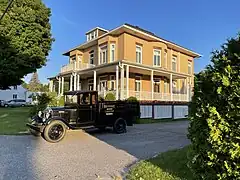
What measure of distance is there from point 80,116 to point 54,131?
1.58 metres

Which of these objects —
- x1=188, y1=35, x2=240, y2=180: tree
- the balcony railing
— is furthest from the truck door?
the balcony railing

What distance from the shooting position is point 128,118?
12742 mm

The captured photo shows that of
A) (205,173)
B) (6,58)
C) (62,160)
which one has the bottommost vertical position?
(62,160)

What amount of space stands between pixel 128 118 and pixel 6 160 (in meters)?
7.19

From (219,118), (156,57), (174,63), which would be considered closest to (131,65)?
(156,57)

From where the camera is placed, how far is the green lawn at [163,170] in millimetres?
4750

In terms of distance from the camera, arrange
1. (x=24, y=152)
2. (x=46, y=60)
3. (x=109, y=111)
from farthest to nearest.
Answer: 1. (x=46, y=60)
2. (x=109, y=111)
3. (x=24, y=152)

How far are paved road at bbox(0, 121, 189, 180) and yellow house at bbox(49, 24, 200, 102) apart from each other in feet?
37.7

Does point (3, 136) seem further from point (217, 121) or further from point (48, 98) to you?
point (217, 121)

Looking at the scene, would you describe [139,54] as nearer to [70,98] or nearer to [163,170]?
[70,98]

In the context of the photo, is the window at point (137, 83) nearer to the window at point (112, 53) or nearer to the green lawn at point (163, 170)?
the window at point (112, 53)

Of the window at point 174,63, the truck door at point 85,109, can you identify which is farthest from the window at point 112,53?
the truck door at point 85,109

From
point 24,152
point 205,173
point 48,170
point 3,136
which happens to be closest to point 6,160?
point 24,152

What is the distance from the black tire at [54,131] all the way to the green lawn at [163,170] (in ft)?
15.5
